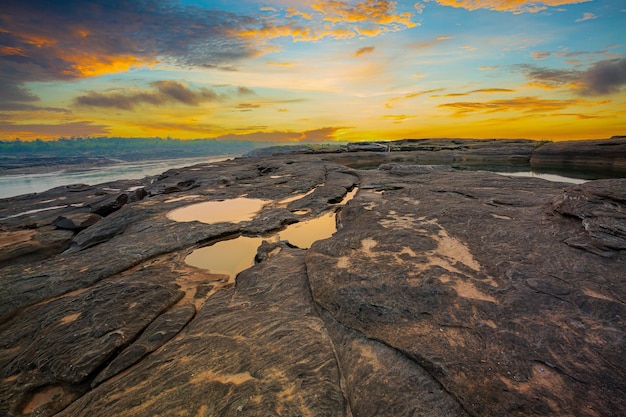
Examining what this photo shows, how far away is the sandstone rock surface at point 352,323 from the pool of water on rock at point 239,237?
623 millimetres

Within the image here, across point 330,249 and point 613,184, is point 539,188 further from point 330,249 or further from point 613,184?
point 330,249

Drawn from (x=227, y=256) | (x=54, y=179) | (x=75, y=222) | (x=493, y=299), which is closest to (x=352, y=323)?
(x=493, y=299)

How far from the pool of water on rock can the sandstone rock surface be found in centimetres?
62

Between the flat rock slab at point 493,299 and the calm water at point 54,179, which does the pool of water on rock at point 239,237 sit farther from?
the calm water at point 54,179

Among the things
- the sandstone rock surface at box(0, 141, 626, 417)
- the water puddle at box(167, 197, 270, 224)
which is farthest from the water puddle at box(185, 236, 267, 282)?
the water puddle at box(167, 197, 270, 224)

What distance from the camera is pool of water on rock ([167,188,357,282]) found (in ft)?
28.8

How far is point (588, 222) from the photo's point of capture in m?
7.26

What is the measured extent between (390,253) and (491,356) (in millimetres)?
3513

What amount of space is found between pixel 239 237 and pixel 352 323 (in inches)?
266

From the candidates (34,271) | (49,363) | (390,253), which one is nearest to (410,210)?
(390,253)

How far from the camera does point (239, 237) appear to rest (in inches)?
427

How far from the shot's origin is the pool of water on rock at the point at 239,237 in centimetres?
878

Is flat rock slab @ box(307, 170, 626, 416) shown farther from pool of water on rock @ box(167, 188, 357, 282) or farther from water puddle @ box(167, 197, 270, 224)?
water puddle @ box(167, 197, 270, 224)

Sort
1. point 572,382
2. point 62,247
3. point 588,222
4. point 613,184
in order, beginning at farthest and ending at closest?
1. point 62,247
2. point 613,184
3. point 588,222
4. point 572,382
